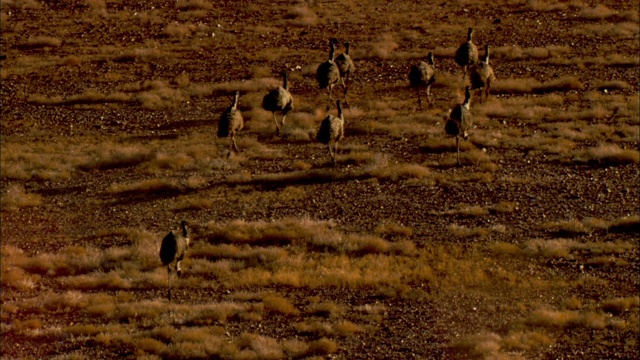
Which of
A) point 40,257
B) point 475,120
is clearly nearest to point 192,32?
point 475,120

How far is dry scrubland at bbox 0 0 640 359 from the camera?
Answer: 19125 mm

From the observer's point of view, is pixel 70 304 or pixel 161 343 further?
pixel 70 304

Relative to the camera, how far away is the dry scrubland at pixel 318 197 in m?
19.1

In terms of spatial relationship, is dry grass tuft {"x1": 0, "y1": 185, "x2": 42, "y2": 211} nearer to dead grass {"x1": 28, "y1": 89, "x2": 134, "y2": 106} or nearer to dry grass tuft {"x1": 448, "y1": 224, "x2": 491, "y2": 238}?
dead grass {"x1": 28, "y1": 89, "x2": 134, "y2": 106}

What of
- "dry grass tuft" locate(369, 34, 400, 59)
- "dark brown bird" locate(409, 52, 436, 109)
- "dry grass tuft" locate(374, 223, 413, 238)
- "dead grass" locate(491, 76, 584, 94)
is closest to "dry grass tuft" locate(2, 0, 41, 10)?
"dry grass tuft" locate(369, 34, 400, 59)

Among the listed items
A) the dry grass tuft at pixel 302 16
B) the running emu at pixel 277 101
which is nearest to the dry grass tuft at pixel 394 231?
the running emu at pixel 277 101

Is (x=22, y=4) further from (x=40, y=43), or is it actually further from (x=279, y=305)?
(x=279, y=305)

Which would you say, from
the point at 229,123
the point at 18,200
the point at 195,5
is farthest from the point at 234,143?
the point at 195,5

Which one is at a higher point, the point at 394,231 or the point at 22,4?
the point at 22,4

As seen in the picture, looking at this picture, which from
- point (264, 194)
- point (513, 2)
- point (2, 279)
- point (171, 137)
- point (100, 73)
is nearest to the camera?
point (2, 279)

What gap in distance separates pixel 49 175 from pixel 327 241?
924cm

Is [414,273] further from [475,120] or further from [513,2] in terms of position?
[513,2]

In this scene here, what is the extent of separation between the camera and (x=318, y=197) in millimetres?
26609

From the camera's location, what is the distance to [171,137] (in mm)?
32188
